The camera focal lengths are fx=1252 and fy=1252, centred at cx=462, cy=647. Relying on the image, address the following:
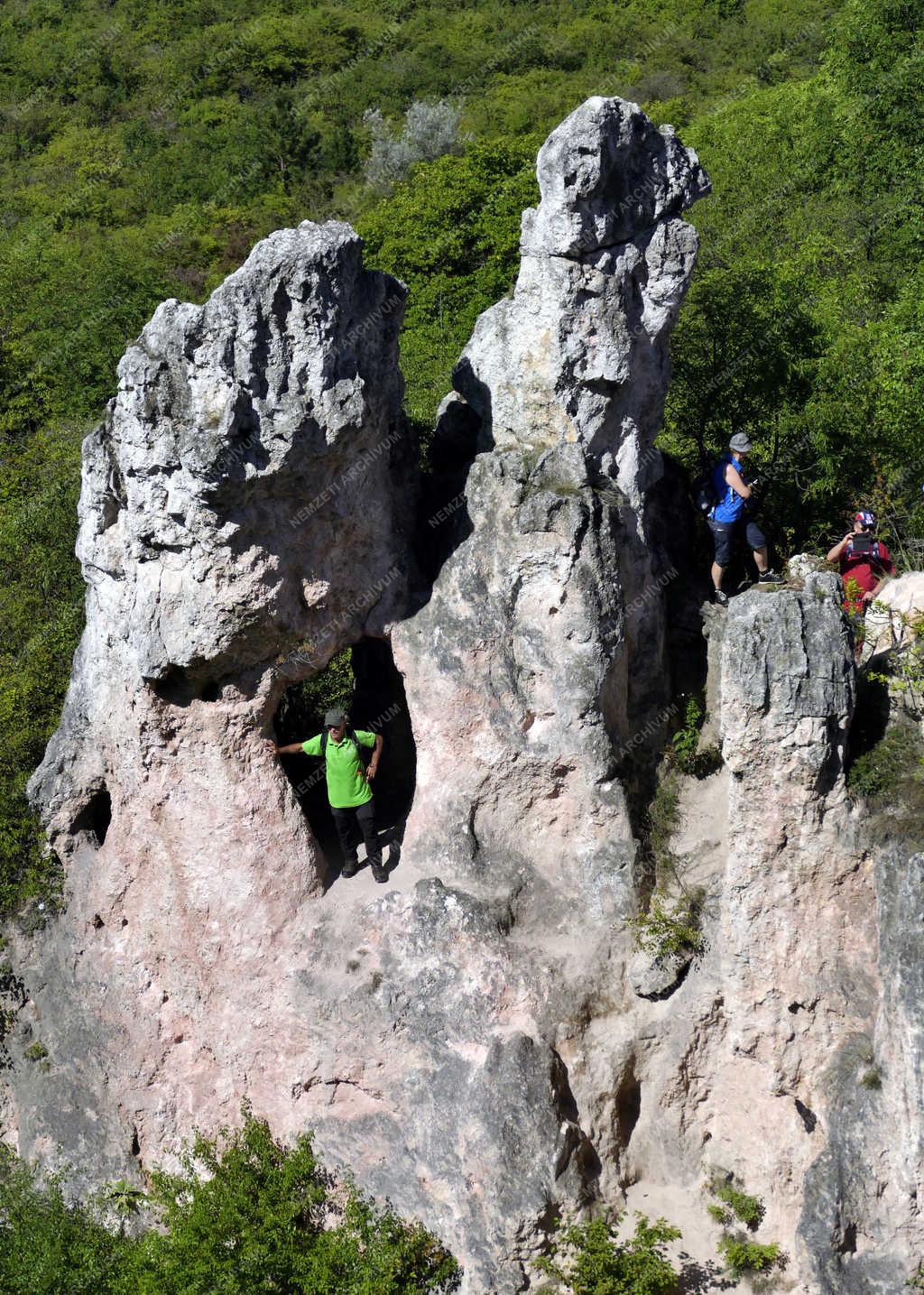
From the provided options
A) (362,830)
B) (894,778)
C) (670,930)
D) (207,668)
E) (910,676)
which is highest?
(910,676)

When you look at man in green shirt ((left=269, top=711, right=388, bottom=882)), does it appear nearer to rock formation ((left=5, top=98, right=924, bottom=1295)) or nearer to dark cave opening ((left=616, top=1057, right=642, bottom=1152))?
rock formation ((left=5, top=98, right=924, bottom=1295))

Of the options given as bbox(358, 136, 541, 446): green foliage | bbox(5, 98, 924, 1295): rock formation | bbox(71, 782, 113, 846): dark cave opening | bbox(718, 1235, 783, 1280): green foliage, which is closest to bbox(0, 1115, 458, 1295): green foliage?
bbox(5, 98, 924, 1295): rock formation

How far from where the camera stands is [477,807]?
39.4 ft

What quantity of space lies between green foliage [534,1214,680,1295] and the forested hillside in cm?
630

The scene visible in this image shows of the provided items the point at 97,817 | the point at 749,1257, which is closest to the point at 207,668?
the point at 97,817

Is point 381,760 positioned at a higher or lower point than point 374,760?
higher

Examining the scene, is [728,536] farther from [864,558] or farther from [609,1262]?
[609,1262]

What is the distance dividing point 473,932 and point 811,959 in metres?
3.00

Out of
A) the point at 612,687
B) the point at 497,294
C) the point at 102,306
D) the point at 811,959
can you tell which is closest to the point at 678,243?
the point at 612,687

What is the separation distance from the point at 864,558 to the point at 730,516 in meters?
1.42

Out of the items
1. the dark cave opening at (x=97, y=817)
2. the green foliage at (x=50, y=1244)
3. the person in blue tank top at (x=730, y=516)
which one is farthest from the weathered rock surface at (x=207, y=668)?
the person in blue tank top at (x=730, y=516)

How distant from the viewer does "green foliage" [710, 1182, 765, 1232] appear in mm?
11133

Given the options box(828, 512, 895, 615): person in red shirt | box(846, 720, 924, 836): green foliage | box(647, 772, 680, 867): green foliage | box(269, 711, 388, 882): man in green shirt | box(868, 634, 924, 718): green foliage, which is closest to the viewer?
box(846, 720, 924, 836): green foliage

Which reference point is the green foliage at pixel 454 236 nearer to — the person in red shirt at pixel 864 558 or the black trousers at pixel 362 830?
the person in red shirt at pixel 864 558
